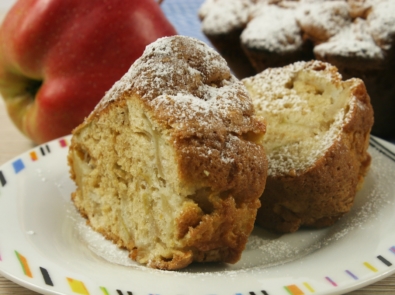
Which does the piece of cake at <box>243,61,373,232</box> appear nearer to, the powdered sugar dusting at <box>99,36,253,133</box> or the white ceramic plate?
the white ceramic plate

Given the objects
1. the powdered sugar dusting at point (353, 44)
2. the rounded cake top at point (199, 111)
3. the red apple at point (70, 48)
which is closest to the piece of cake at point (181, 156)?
the rounded cake top at point (199, 111)

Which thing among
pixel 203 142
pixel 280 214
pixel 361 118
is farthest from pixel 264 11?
pixel 203 142

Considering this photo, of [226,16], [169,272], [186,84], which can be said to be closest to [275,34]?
[226,16]

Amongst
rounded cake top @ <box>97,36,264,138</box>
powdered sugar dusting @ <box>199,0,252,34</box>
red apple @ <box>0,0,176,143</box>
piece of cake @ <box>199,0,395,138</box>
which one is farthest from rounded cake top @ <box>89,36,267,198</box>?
powdered sugar dusting @ <box>199,0,252,34</box>

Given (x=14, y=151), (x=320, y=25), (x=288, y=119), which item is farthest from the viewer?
(x=14, y=151)

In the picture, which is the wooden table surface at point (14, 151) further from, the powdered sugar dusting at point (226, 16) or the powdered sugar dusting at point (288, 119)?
the powdered sugar dusting at point (226, 16)

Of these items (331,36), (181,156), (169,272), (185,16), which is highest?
(181,156)

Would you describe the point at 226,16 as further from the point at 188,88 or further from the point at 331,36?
the point at 188,88

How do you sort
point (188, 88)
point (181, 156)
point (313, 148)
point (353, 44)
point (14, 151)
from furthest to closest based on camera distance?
point (14, 151) < point (353, 44) < point (313, 148) < point (188, 88) < point (181, 156)
